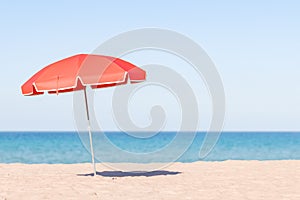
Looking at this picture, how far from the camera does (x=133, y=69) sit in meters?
8.96

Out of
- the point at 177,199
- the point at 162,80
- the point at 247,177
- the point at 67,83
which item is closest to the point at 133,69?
the point at 67,83

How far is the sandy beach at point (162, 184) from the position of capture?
7.78 m

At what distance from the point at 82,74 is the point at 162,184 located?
2461mm

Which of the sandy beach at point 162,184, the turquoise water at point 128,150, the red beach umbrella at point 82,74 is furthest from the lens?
the turquoise water at point 128,150

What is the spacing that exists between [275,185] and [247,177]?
1.17 m

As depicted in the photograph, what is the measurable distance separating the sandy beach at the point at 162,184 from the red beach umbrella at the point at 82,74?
1.73m

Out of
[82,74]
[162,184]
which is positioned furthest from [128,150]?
[82,74]

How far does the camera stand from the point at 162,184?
900 centimetres

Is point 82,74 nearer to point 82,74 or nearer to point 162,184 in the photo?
point 82,74

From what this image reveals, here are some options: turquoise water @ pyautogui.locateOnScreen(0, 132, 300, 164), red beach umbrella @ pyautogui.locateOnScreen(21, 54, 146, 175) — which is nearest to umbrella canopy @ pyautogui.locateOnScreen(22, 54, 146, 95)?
red beach umbrella @ pyautogui.locateOnScreen(21, 54, 146, 175)

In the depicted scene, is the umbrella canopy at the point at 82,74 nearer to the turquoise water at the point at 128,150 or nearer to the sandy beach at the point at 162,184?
the sandy beach at the point at 162,184

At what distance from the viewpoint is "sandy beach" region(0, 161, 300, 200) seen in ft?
25.5

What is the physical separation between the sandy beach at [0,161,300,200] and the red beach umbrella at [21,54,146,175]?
5.67 ft

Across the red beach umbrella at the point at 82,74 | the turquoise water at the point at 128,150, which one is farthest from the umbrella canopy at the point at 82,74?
the turquoise water at the point at 128,150
